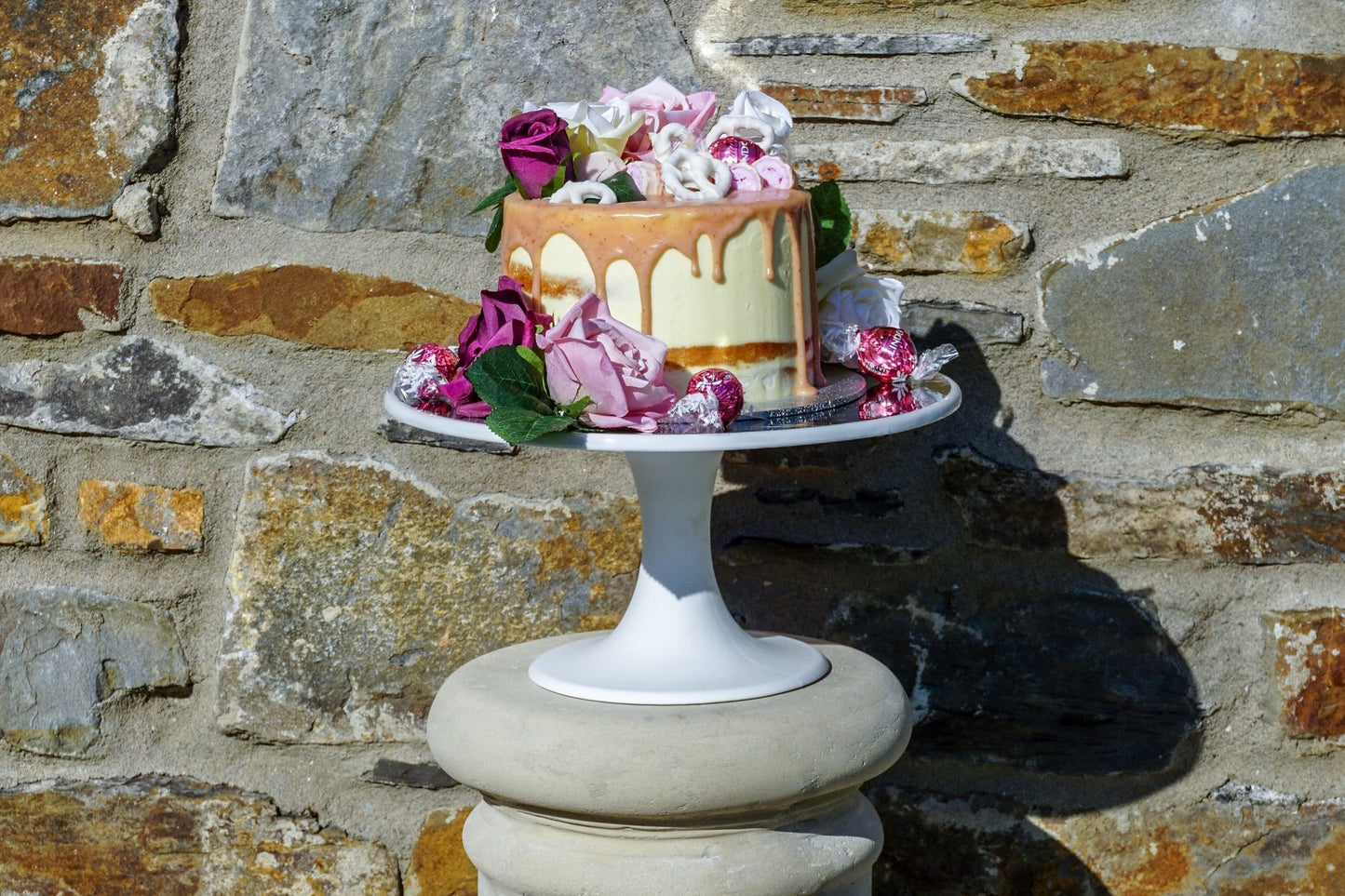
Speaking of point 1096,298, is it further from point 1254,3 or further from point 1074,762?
point 1074,762

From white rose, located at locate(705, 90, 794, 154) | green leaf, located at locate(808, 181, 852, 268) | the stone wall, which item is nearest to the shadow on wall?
the stone wall

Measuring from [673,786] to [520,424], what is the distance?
0.85 ft

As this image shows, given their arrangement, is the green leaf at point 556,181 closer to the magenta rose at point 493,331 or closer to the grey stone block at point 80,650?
the magenta rose at point 493,331

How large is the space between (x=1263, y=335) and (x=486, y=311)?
692 millimetres

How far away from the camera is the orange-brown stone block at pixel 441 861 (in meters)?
1.39

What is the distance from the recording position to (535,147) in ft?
3.36

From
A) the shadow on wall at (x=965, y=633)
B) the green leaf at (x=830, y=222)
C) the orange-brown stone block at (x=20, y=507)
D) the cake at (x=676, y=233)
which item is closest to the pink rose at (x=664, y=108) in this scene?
the cake at (x=676, y=233)

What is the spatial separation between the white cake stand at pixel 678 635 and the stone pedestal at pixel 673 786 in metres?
0.02

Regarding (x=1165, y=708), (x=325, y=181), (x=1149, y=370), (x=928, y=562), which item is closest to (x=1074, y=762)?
(x=1165, y=708)

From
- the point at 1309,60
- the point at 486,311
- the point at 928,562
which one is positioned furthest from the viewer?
the point at 928,562

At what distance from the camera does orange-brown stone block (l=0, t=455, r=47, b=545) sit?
4.49 feet

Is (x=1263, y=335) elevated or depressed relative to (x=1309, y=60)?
depressed

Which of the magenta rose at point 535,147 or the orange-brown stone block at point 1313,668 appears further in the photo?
the orange-brown stone block at point 1313,668

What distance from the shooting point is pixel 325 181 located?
4.36ft
